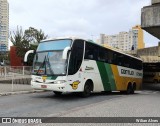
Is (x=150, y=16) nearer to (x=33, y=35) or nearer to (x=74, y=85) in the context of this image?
(x=74, y=85)

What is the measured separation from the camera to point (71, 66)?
14.4 meters

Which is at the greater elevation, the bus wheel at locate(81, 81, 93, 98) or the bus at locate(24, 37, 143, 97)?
the bus at locate(24, 37, 143, 97)

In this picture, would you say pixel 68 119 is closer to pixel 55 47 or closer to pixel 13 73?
pixel 55 47

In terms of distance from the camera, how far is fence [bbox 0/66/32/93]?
1955 centimetres

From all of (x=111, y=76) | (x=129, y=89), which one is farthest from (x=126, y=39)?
(x=111, y=76)

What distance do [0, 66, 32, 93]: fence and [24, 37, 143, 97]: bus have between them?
174 inches

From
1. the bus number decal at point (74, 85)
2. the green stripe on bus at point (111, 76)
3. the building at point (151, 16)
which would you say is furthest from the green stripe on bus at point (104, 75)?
the building at point (151, 16)

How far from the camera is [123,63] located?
21.3 meters

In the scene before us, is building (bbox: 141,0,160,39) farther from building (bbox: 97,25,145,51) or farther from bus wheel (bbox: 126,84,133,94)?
building (bbox: 97,25,145,51)

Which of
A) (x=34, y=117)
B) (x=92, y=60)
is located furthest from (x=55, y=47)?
(x=34, y=117)

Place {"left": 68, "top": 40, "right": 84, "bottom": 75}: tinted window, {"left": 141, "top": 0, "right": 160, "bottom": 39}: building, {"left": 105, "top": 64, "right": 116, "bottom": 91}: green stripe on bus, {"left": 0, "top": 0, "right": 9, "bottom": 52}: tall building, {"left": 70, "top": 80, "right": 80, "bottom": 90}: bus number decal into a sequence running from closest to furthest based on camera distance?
{"left": 68, "top": 40, "right": 84, "bottom": 75}: tinted window < {"left": 70, "top": 80, "right": 80, "bottom": 90}: bus number decal < {"left": 105, "top": 64, "right": 116, "bottom": 91}: green stripe on bus < {"left": 141, "top": 0, "right": 160, "bottom": 39}: building < {"left": 0, "top": 0, "right": 9, "bottom": 52}: tall building

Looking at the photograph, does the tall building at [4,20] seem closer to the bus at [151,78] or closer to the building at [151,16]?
the bus at [151,78]

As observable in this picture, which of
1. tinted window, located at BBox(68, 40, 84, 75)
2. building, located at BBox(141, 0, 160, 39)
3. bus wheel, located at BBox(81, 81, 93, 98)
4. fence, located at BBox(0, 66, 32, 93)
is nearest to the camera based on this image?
tinted window, located at BBox(68, 40, 84, 75)

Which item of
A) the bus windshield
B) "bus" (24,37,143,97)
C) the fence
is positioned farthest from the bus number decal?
the fence
